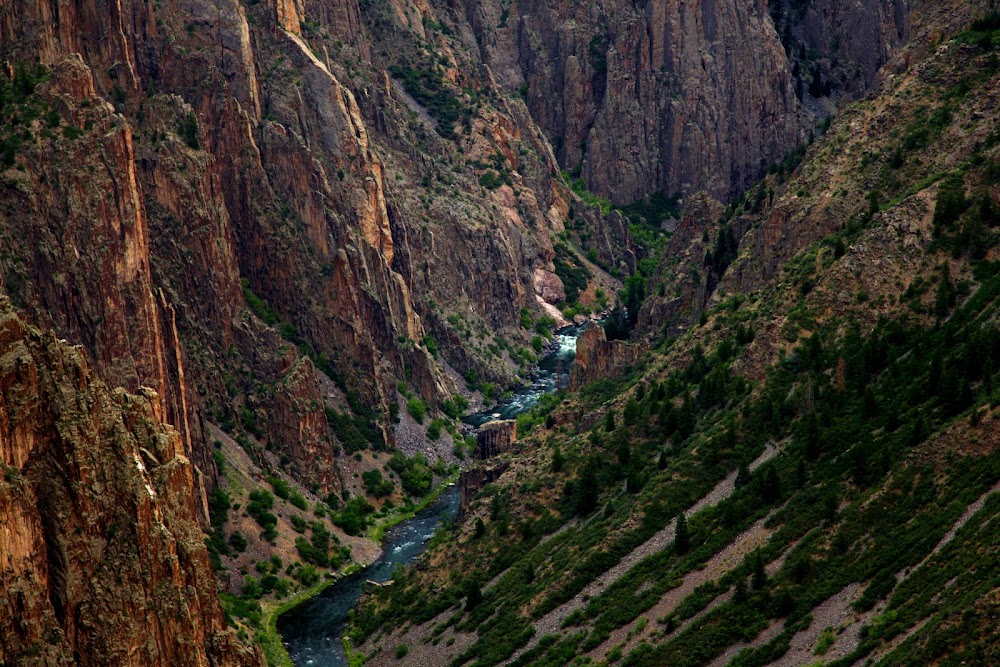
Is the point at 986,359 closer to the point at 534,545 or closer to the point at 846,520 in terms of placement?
the point at 846,520

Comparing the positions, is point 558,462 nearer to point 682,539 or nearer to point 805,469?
point 682,539

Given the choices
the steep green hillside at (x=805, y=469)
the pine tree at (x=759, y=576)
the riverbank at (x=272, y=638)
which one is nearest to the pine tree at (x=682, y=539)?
the steep green hillside at (x=805, y=469)

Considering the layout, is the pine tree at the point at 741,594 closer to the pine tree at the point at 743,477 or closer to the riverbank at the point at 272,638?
the pine tree at the point at 743,477

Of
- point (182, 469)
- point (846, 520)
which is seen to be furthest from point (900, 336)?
point (182, 469)

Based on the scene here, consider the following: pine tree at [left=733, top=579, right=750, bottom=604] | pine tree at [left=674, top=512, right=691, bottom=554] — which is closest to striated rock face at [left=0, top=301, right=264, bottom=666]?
pine tree at [left=674, top=512, right=691, bottom=554]

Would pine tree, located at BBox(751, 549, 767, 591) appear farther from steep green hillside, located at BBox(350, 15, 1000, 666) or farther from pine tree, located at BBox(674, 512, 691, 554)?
pine tree, located at BBox(674, 512, 691, 554)

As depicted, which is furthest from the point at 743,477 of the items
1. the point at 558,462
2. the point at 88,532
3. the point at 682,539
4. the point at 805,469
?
the point at 88,532
